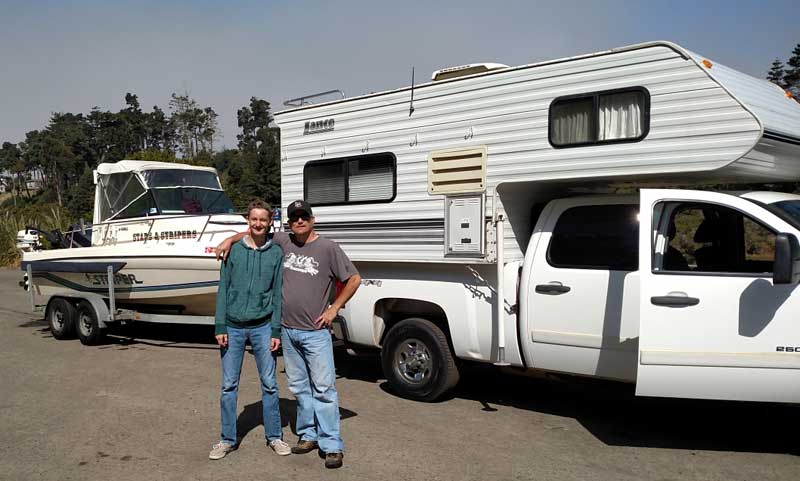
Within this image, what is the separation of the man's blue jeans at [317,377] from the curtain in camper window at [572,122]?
8.67ft

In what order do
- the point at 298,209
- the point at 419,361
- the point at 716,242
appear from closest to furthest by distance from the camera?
the point at 298,209 → the point at 716,242 → the point at 419,361

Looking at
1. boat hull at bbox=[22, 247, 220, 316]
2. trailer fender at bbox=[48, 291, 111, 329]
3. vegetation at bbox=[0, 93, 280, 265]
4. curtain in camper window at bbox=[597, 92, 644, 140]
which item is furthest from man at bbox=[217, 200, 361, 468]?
vegetation at bbox=[0, 93, 280, 265]

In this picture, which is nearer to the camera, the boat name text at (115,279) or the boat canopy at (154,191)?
the boat name text at (115,279)

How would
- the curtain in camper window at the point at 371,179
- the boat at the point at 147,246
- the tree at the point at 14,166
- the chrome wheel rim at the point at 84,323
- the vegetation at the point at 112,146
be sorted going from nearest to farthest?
the curtain in camper window at the point at 371,179 < the boat at the point at 147,246 < the chrome wheel rim at the point at 84,323 < the vegetation at the point at 112,146 < the tree at the point at 14,166

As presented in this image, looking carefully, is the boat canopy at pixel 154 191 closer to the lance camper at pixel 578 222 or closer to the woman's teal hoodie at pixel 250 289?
the lance camper at pixel 578 222

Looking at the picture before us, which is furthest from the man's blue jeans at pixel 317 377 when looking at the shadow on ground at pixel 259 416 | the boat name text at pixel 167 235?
the boat name text at pixel 167 235

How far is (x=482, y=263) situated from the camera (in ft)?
20.9

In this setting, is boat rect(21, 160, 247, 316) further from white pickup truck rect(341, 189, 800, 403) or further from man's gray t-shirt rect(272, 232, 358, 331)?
man's gray t-shirt rect(272, 232, 358, 331)

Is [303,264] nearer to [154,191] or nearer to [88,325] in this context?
[88,325]

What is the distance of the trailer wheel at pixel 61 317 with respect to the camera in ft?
35.8

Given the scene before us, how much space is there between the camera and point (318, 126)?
8000 millimetres

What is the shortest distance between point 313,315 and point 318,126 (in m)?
3.42

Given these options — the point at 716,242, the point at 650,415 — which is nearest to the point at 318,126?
the point at 716,242

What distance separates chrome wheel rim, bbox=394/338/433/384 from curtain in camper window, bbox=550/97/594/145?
2371mm
